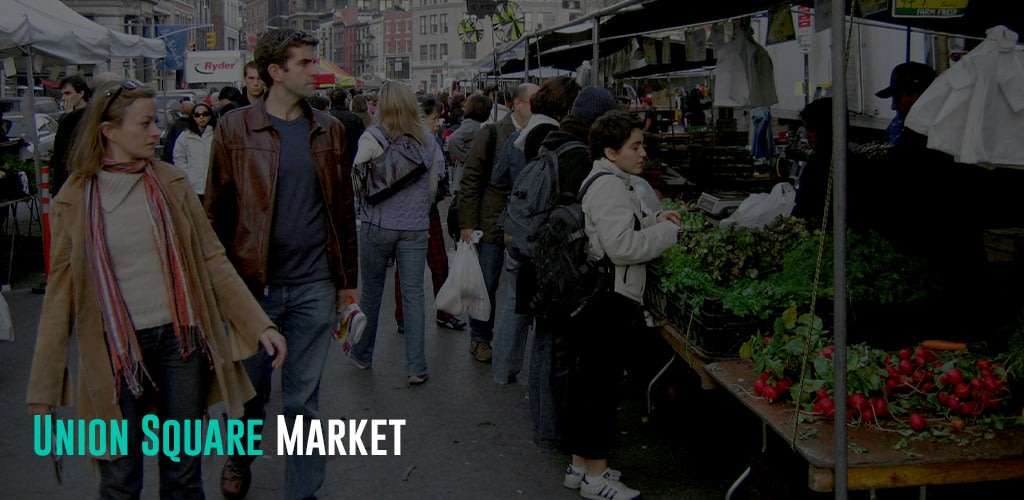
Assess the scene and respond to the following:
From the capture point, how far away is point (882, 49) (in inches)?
599

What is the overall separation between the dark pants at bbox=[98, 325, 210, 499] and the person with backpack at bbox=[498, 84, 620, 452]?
1974 millimetres

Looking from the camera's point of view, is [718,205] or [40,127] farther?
[40,127]

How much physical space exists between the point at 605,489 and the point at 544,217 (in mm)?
1468

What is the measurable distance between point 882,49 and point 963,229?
432 inches

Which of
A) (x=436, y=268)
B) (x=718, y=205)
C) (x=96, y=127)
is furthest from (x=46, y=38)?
(x=96, y=127)

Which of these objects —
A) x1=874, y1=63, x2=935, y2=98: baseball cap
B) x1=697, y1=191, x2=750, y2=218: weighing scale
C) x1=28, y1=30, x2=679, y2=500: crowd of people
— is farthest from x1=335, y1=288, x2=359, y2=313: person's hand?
x1=697, y1=191, x2=750, y2=218: weighing scale

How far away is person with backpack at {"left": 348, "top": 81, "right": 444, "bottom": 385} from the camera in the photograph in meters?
6.78

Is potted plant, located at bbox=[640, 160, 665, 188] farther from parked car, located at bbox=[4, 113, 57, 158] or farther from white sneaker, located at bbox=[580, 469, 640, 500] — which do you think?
parked car, located at bbox=[4, 113, 57, 158]

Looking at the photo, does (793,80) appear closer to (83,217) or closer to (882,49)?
(882,49)

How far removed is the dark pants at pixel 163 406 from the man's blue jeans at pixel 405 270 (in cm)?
306

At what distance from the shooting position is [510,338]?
266 inches

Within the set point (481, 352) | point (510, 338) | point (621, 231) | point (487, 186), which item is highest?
point (487, 186)

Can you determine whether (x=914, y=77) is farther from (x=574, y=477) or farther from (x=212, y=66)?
(x=212, y=66)

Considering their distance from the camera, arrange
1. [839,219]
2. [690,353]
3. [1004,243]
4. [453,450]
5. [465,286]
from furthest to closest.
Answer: [465,286]
[1004,243]
[453,450]
[690,353]
[839,219]
